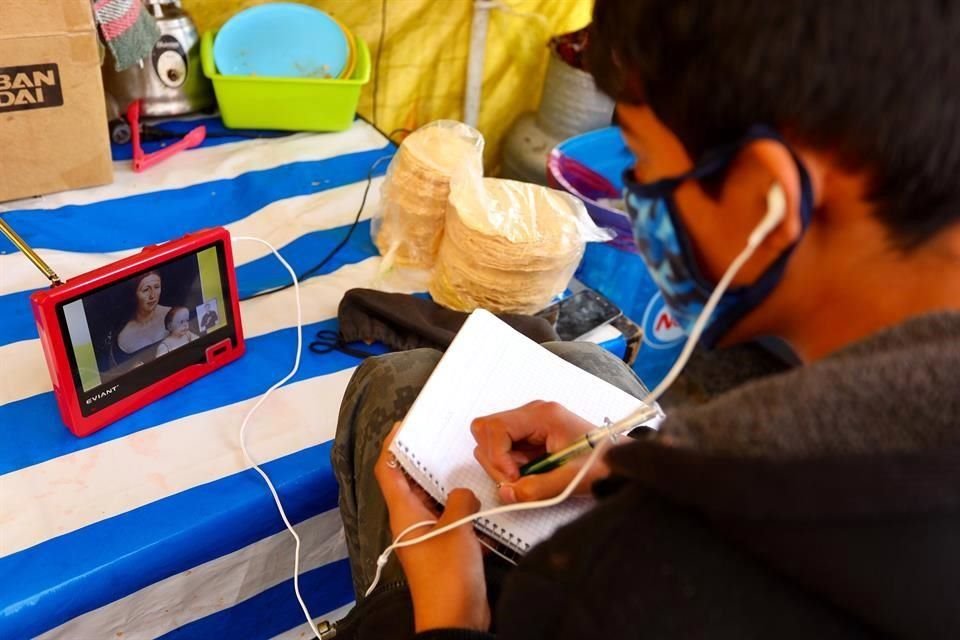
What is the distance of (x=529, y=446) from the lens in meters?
0.74

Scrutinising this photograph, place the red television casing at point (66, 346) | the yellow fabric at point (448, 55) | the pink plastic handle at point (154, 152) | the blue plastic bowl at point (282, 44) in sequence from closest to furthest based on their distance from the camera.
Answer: the red television casing at point (66, 346)
the pink plastic handle at point (154, 152)
the blue plastic bowl at point (282, 44)
the yellow fabric at point (448, 55)

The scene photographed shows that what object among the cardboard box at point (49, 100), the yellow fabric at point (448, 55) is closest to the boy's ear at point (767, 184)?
the cardboard box at point (49, 100)

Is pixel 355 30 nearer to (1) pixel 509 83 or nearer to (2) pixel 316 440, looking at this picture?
(1) pixel 509 83

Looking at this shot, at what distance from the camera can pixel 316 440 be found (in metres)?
0.89

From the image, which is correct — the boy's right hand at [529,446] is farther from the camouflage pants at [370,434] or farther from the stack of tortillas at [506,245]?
the stack of tortillas at [506,245]

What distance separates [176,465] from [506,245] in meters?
0.48

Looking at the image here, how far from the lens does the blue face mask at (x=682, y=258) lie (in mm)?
456

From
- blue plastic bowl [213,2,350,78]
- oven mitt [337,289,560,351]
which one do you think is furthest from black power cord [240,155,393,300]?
blue plastic bowl [213,2,350,78]

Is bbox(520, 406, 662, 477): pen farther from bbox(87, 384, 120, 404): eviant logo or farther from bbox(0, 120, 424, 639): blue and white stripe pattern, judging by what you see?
bbox(87, 384, 120, 404): eviant logo

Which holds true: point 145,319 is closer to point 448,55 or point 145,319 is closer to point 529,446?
point 529,446

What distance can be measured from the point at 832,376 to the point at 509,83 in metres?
1.59

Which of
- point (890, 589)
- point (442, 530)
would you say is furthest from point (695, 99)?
point (442, 530)

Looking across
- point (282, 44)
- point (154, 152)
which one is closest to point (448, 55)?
point (282, 44)

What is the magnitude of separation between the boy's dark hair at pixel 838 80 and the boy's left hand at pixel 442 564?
39 cm
